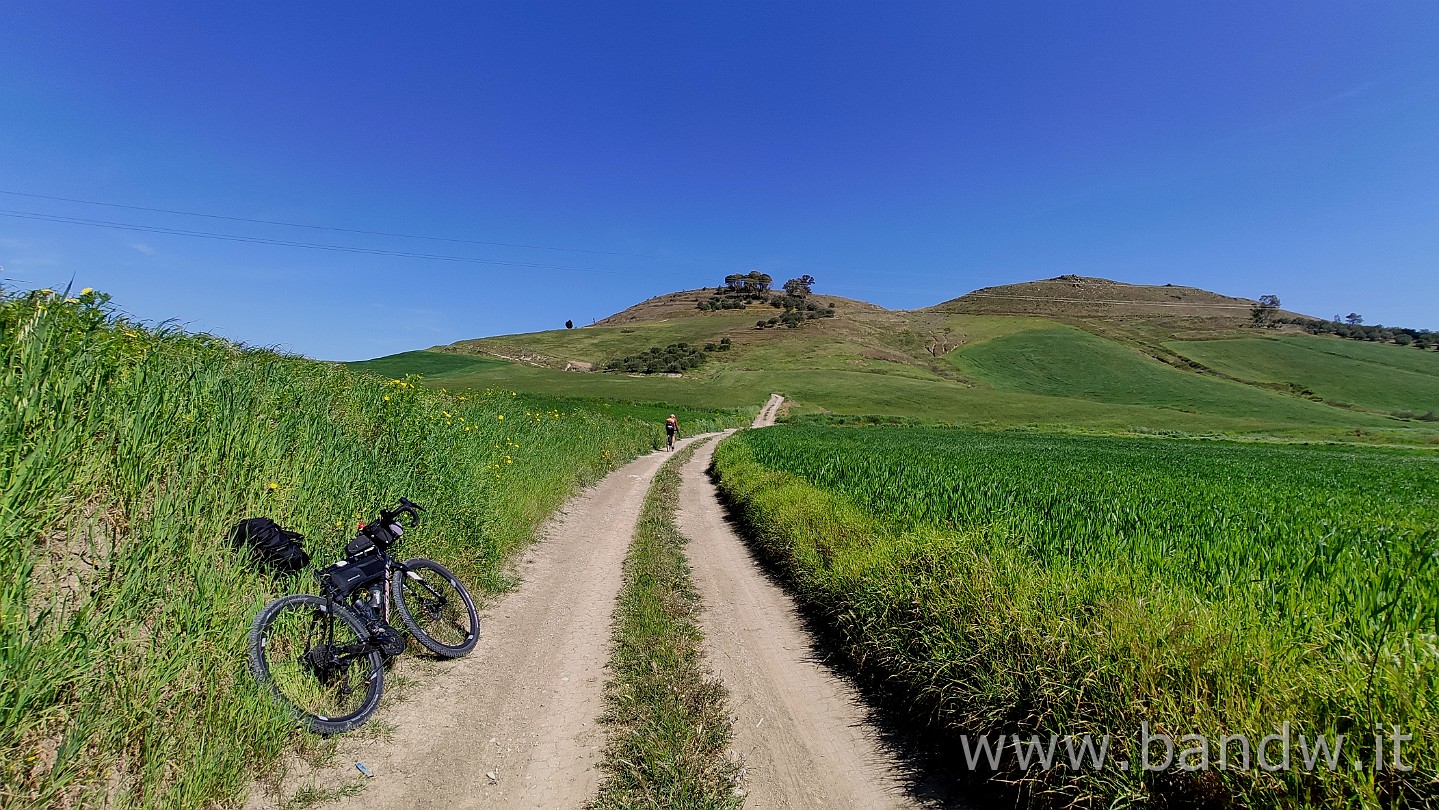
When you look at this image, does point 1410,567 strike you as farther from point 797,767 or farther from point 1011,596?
point 797,767

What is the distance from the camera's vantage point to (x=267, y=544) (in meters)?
4.63

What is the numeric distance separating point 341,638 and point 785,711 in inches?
164

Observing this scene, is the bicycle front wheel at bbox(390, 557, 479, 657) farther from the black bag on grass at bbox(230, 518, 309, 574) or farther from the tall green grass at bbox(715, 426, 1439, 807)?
the tall green grass at bbox(715, 426, 1439, 807)

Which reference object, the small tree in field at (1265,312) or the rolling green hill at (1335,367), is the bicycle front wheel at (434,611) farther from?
the small tree in field at (1265,312)

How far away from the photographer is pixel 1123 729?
3.36m

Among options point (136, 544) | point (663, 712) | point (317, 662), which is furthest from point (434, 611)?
point (663, 712)

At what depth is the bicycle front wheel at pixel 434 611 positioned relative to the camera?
5781 mm

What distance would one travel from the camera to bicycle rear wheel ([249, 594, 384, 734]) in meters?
4.24

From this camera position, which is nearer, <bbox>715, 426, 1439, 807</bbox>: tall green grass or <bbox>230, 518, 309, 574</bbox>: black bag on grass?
<bbox>715, 426, 1439, 807</bbox>: tall green grass

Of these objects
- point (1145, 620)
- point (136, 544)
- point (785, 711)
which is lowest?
point (785, 711)

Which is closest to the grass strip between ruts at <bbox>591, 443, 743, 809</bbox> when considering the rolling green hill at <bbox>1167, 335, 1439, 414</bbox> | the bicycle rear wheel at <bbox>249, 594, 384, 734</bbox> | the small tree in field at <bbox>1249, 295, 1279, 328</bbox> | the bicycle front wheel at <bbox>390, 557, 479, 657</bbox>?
the bicycle front wheel at <bbox>390, 557, 479, 657</bbox>

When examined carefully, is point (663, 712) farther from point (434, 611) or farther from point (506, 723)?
point (434, 611)

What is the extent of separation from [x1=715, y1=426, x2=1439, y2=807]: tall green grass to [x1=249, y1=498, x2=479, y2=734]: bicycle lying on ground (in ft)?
15.2

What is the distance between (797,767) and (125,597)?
484 cm
